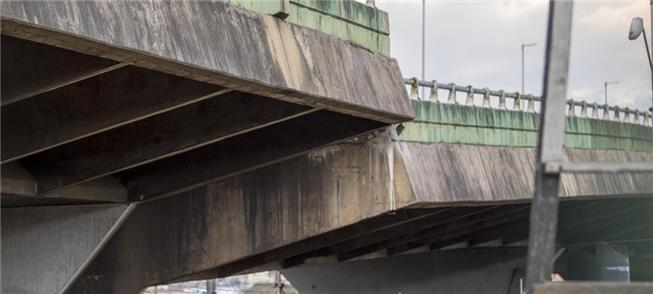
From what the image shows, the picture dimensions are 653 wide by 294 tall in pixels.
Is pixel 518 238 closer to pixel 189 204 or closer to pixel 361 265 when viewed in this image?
pixel 361 265

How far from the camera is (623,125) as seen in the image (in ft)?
85.5

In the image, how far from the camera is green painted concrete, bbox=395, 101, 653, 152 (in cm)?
1700

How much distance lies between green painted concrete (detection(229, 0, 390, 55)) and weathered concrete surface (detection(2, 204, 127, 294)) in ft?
21.2

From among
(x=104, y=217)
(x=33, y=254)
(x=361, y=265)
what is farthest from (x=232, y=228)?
(x=361, y=265)

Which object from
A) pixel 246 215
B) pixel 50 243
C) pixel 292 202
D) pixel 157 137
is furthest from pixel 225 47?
A: pixel 50 243

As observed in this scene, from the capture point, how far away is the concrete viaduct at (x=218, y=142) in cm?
943

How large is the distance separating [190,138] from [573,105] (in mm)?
14344

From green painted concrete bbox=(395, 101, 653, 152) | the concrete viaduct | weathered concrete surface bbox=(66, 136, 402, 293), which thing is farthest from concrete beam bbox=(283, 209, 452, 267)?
weathered concrete surface bbox=(66, 136, 402, 293)

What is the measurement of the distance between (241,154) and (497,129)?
23.2ft

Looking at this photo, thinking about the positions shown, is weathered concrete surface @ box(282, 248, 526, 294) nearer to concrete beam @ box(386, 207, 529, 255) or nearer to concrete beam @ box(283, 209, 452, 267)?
concrete beam @ box(386, 207, 529, 255)

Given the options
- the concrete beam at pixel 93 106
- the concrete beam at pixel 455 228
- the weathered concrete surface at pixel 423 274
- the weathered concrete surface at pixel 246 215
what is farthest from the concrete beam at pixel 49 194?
the weathered concrete surface at pixel 423 274

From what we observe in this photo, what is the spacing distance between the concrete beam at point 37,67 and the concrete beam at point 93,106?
66.0 inches

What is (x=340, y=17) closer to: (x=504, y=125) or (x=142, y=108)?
(x=142, y=108)

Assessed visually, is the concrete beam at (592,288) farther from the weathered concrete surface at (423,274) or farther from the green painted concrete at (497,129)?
A: the weathered concrete surface at (423,274)
